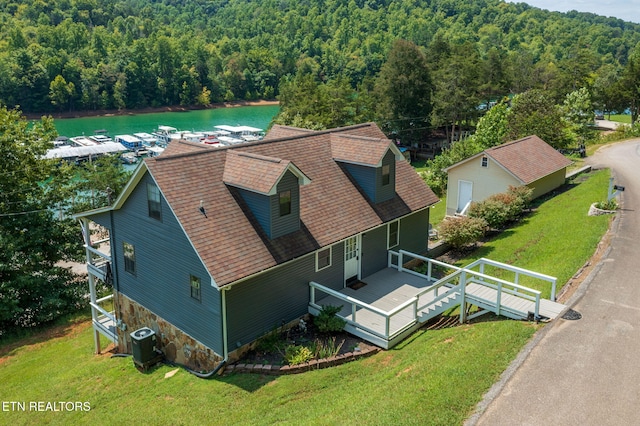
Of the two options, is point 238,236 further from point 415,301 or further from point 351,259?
point 415,301

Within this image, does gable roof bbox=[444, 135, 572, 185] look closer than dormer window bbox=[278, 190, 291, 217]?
No

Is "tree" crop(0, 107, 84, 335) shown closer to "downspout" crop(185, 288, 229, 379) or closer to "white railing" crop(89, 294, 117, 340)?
"white railing" crop(89, 294, 117, 340)

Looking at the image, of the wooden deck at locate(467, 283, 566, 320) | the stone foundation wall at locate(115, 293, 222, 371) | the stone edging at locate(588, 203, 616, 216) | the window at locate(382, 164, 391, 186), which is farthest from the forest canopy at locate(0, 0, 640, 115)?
the stone foundation wall at locate(115, 293, 222, 371)

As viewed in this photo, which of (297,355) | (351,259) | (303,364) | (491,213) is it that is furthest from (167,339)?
(491,213)

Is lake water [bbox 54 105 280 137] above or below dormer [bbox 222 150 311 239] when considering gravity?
below

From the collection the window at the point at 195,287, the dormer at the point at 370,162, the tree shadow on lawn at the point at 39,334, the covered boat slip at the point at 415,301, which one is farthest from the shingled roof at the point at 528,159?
the tree shadow on lawn at the point at 39,334

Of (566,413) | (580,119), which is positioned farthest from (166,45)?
(566,413)

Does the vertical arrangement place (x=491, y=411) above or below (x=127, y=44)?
below

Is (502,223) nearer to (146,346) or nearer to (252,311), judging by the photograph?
(252,311)
